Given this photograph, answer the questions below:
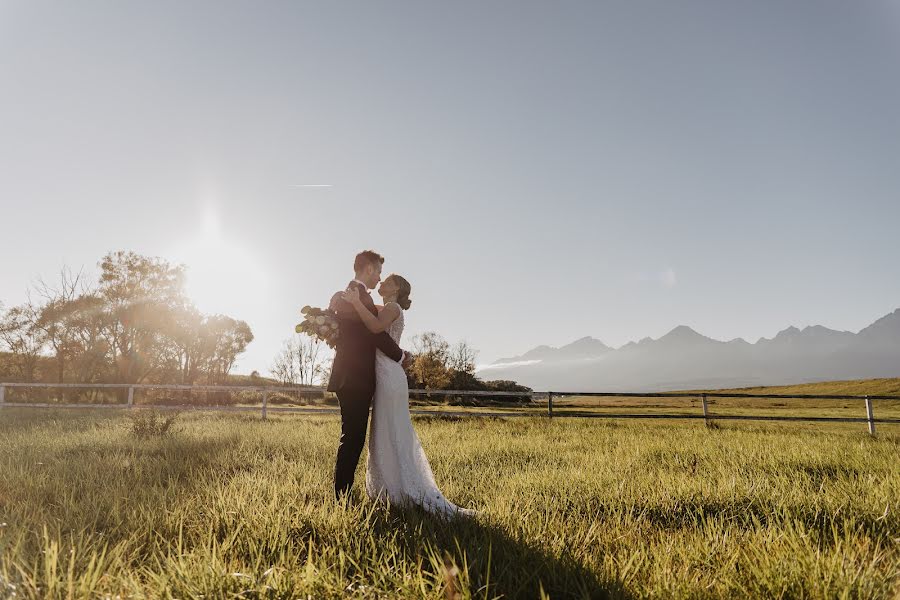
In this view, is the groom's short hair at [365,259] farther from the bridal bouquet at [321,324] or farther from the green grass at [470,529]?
the green grass at [470,529]

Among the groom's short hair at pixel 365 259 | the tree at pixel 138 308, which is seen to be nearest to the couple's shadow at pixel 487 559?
the groom's short hair at pixel 365 259

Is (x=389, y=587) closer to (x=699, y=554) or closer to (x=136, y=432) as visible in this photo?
(x=699, y=554)

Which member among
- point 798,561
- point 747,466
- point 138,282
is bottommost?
point 747,466

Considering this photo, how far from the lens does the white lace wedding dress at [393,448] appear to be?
4.13 m

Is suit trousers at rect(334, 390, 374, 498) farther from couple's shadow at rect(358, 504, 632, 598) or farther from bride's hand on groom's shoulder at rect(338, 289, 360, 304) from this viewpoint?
bride's hand on groom's shoulder at rect(338, 289, 360, 304)

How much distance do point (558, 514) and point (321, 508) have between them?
6.34 feet

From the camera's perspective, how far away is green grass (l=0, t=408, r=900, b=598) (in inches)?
88.7

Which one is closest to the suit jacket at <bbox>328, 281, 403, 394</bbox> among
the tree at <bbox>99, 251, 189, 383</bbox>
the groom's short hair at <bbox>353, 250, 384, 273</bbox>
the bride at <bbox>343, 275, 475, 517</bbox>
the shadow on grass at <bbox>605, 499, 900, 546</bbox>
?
the bride at <bbox>343, 275, 475, 517</bbox>

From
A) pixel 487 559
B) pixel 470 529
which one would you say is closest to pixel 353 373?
pixel 470 529

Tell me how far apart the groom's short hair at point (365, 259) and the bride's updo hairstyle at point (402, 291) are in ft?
0.63

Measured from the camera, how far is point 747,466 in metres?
6.23

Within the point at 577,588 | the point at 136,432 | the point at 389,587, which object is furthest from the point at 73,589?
the point at 136,432

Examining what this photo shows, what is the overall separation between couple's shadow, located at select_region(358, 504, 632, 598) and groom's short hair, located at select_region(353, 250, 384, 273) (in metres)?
2.07

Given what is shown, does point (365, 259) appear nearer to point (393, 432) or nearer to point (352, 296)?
point (352, 296)
